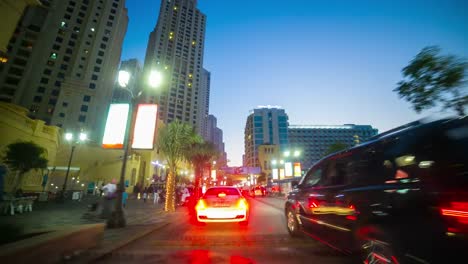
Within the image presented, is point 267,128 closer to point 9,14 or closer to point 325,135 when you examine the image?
point 325,135

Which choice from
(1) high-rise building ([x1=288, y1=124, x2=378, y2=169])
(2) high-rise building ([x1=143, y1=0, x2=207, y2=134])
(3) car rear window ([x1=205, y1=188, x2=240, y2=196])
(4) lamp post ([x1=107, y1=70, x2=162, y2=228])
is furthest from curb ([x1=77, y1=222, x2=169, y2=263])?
(1) high-rise building ([x1=288, y1=124, x2=378, y2=169])

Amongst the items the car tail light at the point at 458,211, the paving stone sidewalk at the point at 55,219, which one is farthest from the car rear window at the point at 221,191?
the car tail light at the point at 458,211

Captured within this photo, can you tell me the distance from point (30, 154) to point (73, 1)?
254 ft

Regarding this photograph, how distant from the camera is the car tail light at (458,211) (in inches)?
68.6

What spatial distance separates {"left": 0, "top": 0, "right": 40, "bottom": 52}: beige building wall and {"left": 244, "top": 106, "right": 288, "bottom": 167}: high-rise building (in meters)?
113

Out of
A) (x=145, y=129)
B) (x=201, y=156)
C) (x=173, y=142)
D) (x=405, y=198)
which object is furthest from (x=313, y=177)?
(x=201, y=156)

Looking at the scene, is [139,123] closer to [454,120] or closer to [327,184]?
[327,184]

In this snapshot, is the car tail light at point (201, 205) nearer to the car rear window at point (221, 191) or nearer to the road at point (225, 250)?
the car rear window at point (221, 191)

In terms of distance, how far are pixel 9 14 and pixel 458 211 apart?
1393 centimetres

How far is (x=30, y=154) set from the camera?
17938 millimetres

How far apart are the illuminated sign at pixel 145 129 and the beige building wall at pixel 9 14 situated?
5.75m

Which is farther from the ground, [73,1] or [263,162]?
[73,1]

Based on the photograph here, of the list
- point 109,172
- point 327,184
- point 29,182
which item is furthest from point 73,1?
point 327,184

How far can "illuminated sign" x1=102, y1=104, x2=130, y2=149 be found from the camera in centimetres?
1076
